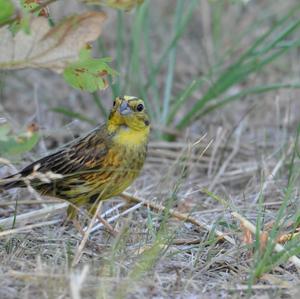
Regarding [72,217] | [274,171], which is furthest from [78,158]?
[274,171]

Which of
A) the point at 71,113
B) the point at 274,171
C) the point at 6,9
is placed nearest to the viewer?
the point at 6,9

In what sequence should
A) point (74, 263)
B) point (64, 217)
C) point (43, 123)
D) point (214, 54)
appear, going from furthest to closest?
point (214, 54), point (43, 123), point (64, 217), point (74, 263)

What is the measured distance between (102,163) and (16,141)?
84 centimetres

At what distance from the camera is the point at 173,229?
3826mm

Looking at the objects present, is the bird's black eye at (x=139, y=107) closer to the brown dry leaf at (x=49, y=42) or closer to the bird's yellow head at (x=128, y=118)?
the bird's yellow head at (x=128, y=118)

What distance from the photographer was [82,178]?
13.0ft

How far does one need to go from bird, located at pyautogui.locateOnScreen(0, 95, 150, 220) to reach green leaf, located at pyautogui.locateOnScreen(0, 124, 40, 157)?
0.66 m

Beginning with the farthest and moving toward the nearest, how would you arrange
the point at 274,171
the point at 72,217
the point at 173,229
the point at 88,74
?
the point at 274,171 < the point at 72,217 < the point at 173,229 < the point at 88,74

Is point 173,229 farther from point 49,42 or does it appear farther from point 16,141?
point 49,42

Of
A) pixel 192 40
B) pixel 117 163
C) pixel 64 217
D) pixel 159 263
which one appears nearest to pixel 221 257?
pixel 159 263

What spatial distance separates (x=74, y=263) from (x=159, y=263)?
1.19 ft

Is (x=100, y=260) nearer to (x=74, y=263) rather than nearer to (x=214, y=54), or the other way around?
(x=74, y=263)

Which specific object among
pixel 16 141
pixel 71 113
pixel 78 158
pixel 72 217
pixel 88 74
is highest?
pixel 88 74

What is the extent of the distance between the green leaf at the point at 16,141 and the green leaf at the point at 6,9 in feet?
1.33
